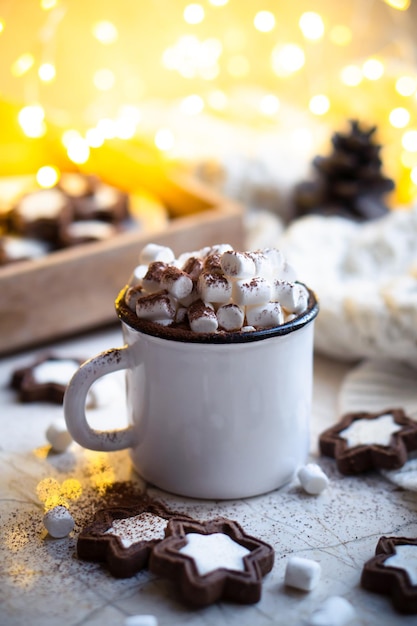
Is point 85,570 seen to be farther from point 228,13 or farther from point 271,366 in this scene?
point 228,13

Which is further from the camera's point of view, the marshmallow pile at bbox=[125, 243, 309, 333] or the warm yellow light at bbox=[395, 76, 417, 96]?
the warm yellow light at bbox=[395, 76, 417, 96]

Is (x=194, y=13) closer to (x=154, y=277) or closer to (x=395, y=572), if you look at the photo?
(x=154, y=277)

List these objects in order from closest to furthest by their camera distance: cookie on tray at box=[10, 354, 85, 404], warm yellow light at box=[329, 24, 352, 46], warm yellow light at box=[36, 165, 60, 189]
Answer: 1. cookie on tray at box=[10, 354, 85, 404]
2. warm yellow light at box=[36, 165, 60, 189]
3. warm yellow light at box=[329, 24, 352, 46]

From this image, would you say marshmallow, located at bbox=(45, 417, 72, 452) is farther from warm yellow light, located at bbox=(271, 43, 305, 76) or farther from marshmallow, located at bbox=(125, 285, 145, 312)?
warm yellow light, located at bbox=(271, 43, 305, 76)

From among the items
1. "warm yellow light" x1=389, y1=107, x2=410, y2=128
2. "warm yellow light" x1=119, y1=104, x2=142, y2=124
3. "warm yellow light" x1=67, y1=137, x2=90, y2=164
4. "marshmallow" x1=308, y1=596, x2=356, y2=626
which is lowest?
"marshmallow" x1=308, y1=596, x2=356, y2=626

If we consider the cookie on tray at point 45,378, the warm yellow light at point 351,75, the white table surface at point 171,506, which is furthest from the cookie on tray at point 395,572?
the warm yellow light at point 351,75

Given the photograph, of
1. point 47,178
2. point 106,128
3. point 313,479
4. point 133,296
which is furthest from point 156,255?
point 106,128

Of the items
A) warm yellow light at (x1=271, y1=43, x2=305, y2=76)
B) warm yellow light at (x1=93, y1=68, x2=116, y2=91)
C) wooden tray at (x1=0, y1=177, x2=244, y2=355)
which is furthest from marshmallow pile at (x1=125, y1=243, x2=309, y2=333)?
warm yellow light at (x1=93, y1=68, x2=116, y2=91)

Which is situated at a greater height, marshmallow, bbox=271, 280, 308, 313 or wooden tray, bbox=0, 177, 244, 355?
marshmallow, bbox=271, 280, 308, 313
